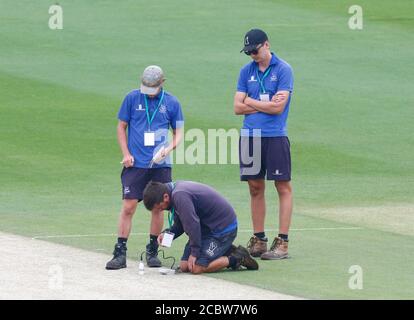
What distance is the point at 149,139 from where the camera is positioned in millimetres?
14391

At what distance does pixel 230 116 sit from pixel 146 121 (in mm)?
10232

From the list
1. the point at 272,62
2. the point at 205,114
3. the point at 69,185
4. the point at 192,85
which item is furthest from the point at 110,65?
the point at 272,62

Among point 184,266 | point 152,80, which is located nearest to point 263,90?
point 152,80

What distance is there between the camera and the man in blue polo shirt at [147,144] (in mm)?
14391

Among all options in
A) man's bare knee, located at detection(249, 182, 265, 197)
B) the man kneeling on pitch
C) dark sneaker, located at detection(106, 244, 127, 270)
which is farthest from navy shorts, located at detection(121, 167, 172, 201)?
man's bare knee, located at detection(249, 182, 265, 197)

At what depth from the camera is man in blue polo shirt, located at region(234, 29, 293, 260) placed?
587 inches

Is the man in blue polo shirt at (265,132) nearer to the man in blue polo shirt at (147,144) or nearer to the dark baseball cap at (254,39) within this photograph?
the dark baseball cap at (254,39)

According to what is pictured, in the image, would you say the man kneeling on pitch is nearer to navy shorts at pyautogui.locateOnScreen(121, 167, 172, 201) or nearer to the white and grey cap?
navy shorts at pyautogui.locateOnScreen(121, 167, 172, 201)

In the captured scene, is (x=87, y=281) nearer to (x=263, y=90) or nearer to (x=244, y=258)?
(x=244, y=258)

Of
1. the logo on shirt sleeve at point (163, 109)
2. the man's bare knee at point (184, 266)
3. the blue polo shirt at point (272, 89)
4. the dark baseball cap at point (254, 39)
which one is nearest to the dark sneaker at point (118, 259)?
the man's bare knee at point (184, 266)

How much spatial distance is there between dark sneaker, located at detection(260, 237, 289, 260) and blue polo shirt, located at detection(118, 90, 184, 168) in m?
1.52

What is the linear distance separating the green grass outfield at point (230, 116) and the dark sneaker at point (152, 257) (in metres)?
0.74

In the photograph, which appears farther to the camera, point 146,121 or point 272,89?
point 272,89
